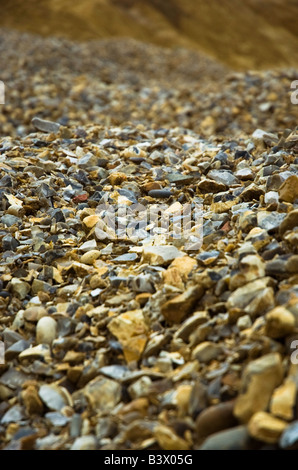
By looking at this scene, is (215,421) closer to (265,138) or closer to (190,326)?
(190,326)

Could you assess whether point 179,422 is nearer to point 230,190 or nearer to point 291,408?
point 291,408

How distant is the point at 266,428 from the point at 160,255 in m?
0.94

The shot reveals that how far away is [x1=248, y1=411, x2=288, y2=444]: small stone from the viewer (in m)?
1.11

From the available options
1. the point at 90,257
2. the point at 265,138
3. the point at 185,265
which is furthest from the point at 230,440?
the point at 265,138

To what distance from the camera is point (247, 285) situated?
1.59 m

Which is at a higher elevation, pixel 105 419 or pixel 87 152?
pixel 87 152

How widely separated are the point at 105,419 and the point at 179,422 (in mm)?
244

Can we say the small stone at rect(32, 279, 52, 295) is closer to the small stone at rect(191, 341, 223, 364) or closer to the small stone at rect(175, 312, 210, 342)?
the small stone at rect(175, 312, 210, 342)

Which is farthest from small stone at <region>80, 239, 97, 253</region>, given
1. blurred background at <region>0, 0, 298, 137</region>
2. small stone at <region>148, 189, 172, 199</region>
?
blurred background at <region>0, 0, 298, 137</region>

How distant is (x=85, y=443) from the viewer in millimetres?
1294

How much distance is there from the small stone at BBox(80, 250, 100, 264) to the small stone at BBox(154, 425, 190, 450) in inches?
38.6

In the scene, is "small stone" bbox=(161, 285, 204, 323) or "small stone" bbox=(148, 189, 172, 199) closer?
"small stone" bbox=(161, 285, 204, 323)

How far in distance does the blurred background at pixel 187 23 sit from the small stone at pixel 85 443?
13896 mm

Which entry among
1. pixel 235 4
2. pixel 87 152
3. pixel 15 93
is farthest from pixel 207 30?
pixel 87 152
